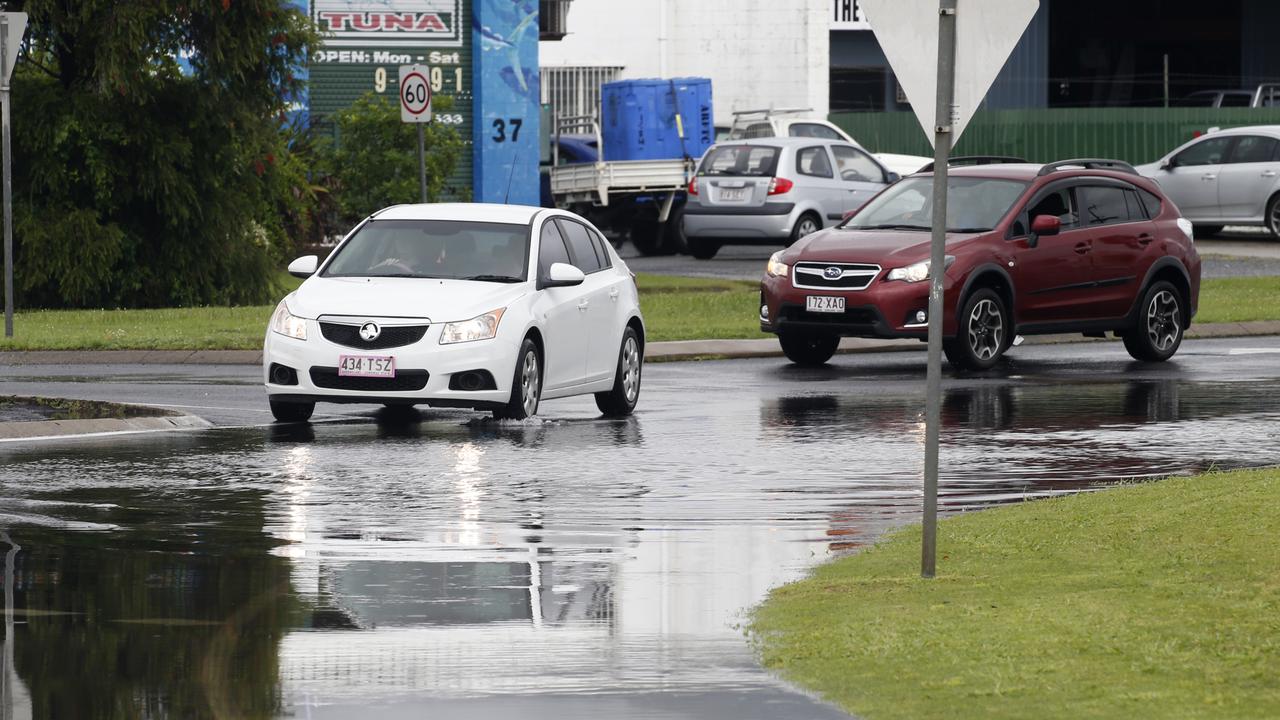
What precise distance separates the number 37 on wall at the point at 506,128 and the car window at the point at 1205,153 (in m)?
11.3

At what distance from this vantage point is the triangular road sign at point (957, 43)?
8.86 m

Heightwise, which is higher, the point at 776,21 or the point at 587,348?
the point at 776,21

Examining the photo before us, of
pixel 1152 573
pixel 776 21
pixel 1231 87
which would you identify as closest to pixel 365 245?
pixel 1152 573

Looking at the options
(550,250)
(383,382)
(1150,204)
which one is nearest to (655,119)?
(1150,204)

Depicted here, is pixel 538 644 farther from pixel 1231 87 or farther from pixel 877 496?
pixel 1231 87

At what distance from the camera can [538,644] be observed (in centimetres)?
777

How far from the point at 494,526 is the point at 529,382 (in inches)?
192

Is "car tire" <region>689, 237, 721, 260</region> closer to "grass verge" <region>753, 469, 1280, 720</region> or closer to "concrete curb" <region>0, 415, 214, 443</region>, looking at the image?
"concrete curb" <region>0, 415, 214, 443</region>

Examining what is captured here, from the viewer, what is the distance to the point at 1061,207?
20.9m

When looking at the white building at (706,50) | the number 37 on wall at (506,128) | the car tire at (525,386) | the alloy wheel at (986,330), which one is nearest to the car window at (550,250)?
the car tire at (525,386)

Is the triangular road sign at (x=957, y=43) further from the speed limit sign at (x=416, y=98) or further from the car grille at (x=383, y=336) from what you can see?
the speed limit sign at (x=416, y=98)

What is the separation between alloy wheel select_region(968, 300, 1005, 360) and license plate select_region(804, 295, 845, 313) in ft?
3.68

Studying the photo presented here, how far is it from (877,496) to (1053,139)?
3960 cm

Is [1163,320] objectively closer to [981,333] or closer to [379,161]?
[981,333]
